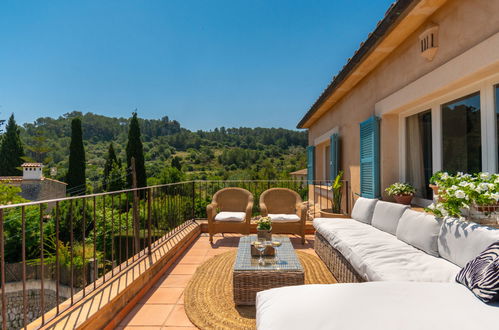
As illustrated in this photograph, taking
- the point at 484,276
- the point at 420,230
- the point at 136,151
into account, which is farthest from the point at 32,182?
the point at 484,276

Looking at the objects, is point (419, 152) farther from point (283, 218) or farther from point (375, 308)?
point (375, 308)

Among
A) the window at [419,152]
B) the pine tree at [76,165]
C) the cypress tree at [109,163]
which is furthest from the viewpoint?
the cypress tree at [109,163]

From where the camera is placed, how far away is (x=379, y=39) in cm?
319

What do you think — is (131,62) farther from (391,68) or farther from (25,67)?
(391,68)

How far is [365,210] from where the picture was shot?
3.67 metres

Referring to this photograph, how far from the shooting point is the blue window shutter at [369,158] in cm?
401

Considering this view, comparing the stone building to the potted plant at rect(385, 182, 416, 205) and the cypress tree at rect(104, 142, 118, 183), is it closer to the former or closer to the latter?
the cypress tree at rect(104, 142, 118, 183)

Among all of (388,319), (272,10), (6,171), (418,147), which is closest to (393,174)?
(418,147)

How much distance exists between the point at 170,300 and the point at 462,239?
242cm

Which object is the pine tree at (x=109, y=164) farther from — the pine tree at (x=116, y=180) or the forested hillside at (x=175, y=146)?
the forested hillside at (x=175, y=146)

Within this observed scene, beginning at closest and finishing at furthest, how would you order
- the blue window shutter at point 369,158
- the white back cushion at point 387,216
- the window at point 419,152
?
the white back cushion at point 387,216, the window at point 419,152, the blue window shutter at point 369,158

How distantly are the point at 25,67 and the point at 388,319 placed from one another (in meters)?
30.9

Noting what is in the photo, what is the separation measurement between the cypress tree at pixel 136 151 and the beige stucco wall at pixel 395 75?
20.6 metres

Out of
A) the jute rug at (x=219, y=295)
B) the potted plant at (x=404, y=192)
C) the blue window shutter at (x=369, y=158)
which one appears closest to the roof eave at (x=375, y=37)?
the blue window shutter at (x=369, y=158)
